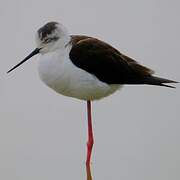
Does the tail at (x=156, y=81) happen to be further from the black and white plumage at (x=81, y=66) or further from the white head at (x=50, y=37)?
the white head at (x=50, y=37)

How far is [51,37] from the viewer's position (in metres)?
3.66

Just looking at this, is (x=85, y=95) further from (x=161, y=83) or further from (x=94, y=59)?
(x=161, y=83)

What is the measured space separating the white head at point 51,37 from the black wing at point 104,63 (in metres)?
0.08

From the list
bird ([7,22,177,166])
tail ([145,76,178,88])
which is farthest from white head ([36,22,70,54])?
tail ([145,76,178,88])

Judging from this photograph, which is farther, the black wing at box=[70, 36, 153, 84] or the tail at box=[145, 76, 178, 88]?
the tail at box=[145, 76, 178, 88]

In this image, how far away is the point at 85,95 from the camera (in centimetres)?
374

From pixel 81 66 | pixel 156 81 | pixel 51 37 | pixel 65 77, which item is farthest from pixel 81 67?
pixel 156 81

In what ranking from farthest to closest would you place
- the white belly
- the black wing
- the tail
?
the tail
the black wing
the white belly

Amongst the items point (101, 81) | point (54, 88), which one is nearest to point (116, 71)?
point (101, 81)

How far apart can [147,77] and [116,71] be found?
0.21m

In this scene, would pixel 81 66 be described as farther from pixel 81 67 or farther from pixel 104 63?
pixel 104 63

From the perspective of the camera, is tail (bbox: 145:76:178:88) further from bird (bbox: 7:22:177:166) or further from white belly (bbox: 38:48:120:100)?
white belly (bbox: 38:48:120:100)

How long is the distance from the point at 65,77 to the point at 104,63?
0.33 meters

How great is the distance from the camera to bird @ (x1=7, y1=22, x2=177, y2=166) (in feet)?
11.8
